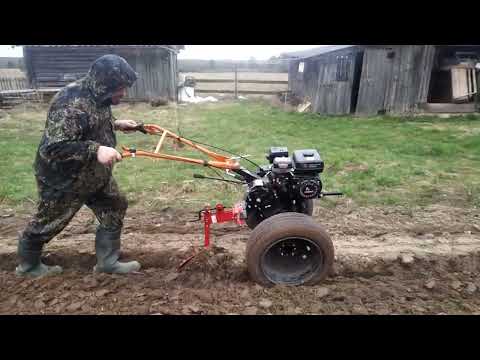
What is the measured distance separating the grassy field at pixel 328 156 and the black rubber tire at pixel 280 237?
237 cm

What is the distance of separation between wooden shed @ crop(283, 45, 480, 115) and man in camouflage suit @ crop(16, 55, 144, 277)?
12.2 meters

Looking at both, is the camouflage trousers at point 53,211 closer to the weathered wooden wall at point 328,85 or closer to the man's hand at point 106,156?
the man's hand at point 106,156

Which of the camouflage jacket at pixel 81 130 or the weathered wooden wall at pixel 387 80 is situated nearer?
the camouflage jacket at pixel 81 130

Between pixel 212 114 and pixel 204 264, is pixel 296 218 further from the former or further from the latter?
pixel 212 114

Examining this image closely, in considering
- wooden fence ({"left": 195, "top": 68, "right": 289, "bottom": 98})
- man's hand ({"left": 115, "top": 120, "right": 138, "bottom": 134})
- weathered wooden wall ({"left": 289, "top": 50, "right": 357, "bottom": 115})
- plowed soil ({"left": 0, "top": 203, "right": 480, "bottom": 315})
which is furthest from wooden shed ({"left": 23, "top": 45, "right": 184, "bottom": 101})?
man's hand ({"left": 115, "top": 120, "right": 138, "bottom": 134})

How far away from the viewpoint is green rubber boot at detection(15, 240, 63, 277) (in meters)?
3.66

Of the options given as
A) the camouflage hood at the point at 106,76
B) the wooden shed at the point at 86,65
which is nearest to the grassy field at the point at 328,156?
the camouflage hood at the point at 106,76

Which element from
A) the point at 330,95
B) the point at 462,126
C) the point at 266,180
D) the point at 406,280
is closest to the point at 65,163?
the point at 266,180

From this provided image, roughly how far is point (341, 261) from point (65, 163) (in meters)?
3.11

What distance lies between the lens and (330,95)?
591 inches

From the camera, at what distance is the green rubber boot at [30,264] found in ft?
12.0

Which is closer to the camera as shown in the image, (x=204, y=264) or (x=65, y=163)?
(x=65, y=163)

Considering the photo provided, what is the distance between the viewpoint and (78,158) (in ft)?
10.3

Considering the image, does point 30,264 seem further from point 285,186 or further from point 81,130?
point 285,186
